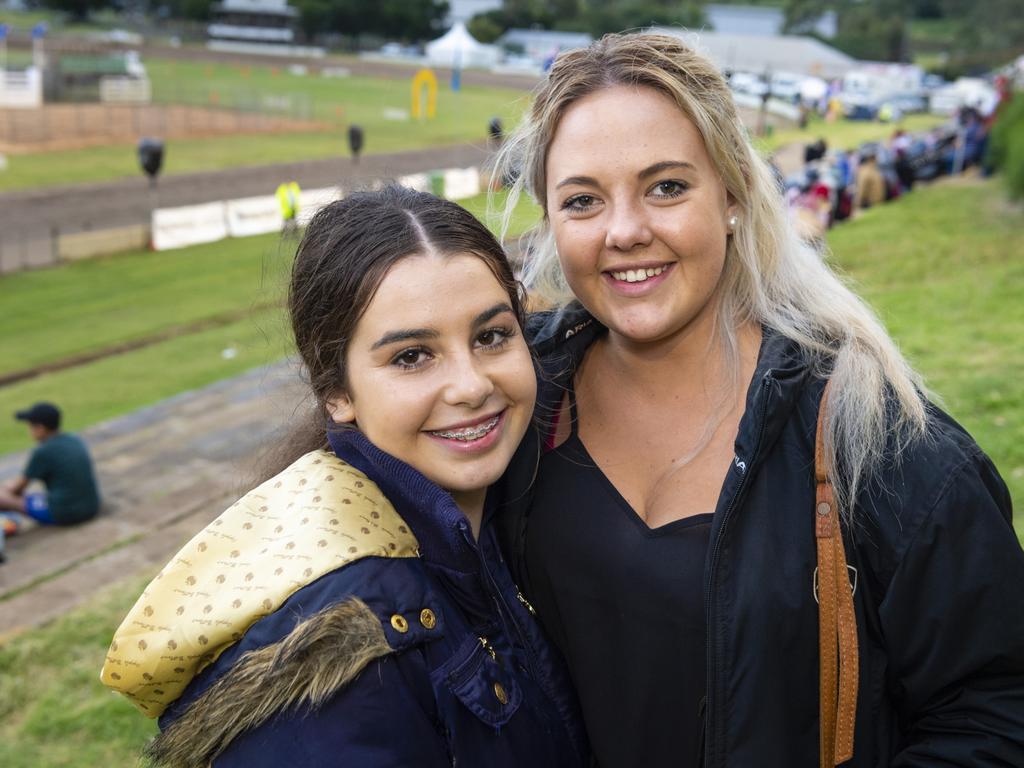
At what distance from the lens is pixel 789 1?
98625 millimetres

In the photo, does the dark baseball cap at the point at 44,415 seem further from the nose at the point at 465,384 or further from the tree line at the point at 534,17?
the tree line at the point at 534,17

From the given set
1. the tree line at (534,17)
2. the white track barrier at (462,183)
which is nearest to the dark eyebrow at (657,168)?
the white track barrier at (462,183)

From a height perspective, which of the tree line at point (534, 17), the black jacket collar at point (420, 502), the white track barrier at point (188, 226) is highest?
the tree line at point (534, 17)

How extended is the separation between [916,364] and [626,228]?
168 inches

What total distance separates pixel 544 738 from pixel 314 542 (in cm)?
66

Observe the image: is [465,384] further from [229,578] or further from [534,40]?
[534,40]

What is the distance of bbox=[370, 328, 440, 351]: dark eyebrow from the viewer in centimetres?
199

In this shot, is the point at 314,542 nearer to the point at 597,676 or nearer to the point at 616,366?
the point at 597,676

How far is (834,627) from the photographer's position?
1998 mm

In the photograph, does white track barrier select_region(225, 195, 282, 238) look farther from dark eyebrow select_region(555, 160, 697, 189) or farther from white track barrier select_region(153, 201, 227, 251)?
dark eyebrow select_region(555, 160, 697, 189)

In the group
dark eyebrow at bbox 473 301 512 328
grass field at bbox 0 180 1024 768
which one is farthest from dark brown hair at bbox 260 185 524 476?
grass field at bbox 0 180 1024 768

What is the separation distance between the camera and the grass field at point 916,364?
4.55m

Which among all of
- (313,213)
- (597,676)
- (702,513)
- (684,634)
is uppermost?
(313,213)

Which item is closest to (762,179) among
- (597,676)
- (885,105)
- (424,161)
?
(597,676)
